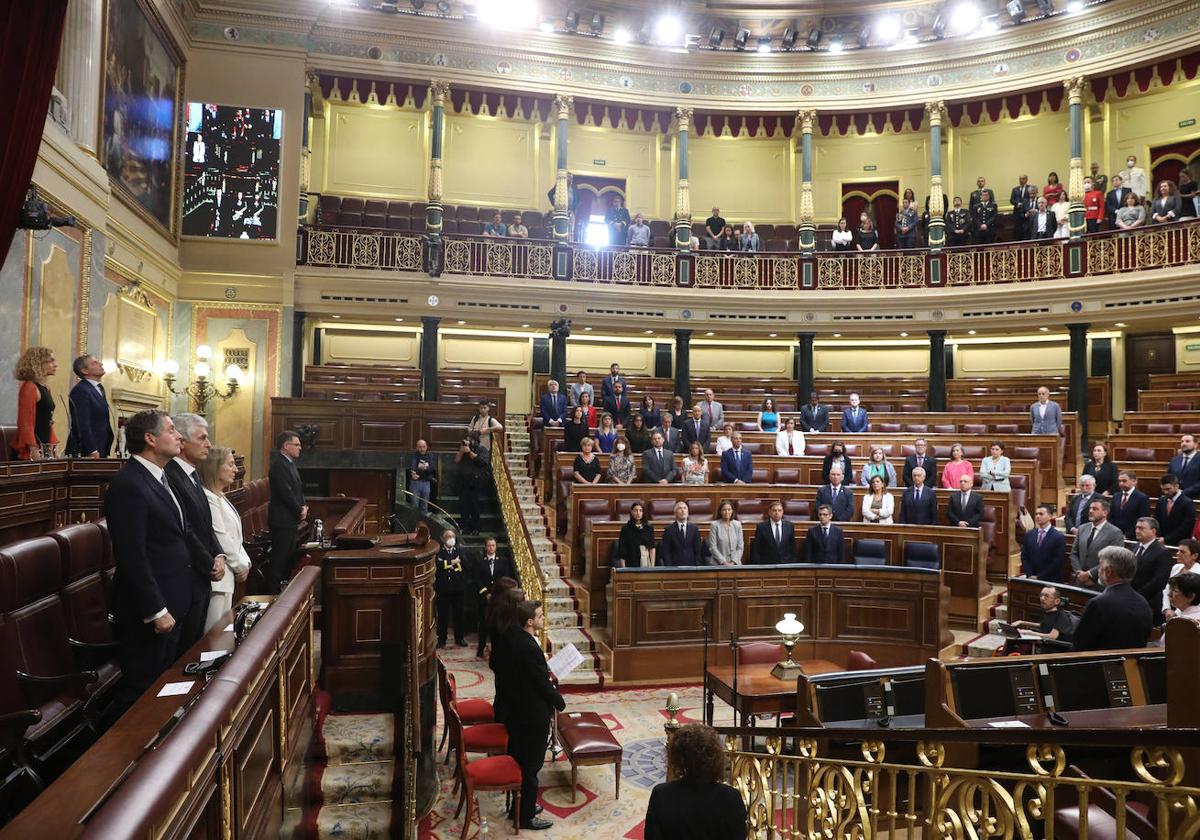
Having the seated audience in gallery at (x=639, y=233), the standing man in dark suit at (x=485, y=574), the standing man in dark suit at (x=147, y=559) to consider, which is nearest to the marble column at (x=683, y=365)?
the seated audience in gallery at (x=639, y=233)

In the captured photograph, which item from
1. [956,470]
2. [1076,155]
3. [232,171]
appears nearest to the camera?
[956,470]

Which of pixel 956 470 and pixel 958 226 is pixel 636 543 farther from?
pixel 958 226

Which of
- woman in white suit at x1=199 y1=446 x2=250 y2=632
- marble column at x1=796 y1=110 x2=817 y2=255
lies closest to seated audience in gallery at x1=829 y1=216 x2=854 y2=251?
marble column at x1=796 y1=110 x2=817 y2=255

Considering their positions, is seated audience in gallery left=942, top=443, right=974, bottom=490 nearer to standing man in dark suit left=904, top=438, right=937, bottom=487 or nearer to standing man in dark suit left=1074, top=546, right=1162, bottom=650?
standing man in dark suit left=904, top=438, right=937, bottom=487

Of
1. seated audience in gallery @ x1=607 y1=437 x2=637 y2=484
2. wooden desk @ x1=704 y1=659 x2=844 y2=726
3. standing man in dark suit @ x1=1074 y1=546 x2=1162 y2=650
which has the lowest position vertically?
wooden desk @ x1=704 y1=659 x2=844 y2=726

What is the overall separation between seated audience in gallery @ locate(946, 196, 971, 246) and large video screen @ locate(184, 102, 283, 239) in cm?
1143

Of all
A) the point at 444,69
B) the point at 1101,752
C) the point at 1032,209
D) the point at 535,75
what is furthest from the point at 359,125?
the point at 1101,752

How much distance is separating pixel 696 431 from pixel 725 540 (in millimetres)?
2600

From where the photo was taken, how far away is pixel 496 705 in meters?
4.88

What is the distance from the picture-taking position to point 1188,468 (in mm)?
8445

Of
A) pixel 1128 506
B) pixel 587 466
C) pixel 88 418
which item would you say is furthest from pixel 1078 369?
pixel 88 418

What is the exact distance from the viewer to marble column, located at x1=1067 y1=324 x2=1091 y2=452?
44.0 feet

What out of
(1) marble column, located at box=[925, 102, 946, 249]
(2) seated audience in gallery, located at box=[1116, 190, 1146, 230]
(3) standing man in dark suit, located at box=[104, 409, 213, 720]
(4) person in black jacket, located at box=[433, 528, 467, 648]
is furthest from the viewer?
(1) marble column, located at box=[925, 102, 946, 249]

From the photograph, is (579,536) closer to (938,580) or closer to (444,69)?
(938,580)
